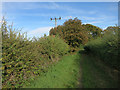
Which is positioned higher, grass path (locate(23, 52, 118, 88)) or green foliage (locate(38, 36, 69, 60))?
green foliage (locate(38, 36, 69, 60))

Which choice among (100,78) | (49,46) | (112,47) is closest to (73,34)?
(49,46)

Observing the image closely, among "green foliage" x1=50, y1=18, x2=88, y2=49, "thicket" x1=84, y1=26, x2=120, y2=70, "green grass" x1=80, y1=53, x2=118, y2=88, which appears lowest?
"green grass" x1=80, y1=53, x2=118, y2=88

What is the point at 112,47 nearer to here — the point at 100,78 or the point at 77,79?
the point at 100,78

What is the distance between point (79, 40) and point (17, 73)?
14.3 metres

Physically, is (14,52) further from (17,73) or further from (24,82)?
(24,82)

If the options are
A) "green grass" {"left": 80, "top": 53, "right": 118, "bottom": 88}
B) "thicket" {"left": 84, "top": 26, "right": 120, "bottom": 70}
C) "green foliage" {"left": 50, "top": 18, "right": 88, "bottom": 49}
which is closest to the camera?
"green grass" {"left": 80, "top": 53, "right": 118, "bottom": 88}

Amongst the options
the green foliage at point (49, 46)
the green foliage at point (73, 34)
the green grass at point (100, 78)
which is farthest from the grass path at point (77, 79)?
the green foliage at point (73, 34)

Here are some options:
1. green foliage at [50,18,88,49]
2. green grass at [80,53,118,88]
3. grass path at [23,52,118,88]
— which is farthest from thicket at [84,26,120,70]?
green foliage at [50,18,88,49]

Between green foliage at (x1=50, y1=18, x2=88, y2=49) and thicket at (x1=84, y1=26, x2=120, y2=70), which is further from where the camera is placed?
green foliage at (x1=50, y1=18, x2=88, y2=49)

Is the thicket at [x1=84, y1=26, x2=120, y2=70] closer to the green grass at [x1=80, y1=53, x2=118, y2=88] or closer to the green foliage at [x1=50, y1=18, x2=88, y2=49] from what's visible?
the green grass at [x1=80, y1=53, x2=118, y2=88]

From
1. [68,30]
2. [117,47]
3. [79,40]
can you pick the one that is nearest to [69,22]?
[68,30]

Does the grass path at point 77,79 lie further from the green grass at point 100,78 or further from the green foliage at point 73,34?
the green foliage at point 73,34

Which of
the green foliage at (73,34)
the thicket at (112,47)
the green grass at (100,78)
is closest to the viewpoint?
the green grass at (100,78)

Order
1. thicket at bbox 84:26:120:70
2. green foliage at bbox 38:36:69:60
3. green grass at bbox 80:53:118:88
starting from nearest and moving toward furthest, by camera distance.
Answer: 1. green grass at bbox 80:53:118:88
2. thicket at bbox 84:26:120:70
3. green foliage at bbox 38:36:69:60
